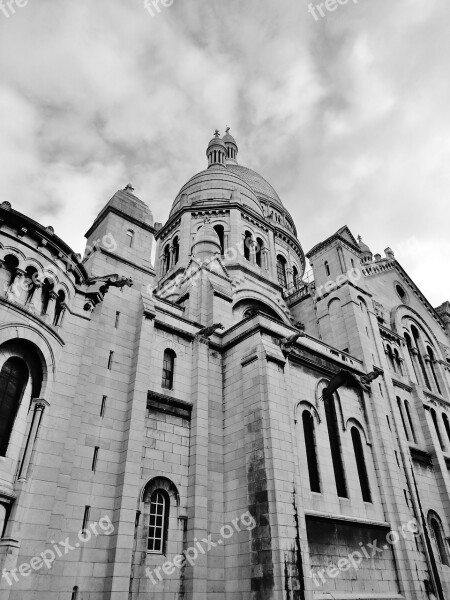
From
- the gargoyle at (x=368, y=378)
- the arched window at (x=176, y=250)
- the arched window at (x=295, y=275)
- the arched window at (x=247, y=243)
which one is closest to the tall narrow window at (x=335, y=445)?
the gargoyle at (x=368, y=378)

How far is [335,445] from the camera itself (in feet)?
66.5

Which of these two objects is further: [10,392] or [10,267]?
[10,267]

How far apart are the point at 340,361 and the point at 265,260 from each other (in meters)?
12.4

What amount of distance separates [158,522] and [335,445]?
28.8 feet

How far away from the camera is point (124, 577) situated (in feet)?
43.2

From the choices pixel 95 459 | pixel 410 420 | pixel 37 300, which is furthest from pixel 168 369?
pixel 410 420

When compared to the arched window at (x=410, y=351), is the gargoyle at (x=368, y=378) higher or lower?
lower

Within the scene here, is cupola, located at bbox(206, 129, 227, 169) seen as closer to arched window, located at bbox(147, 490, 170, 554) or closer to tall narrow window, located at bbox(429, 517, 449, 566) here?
tall narrow window, located at bbox(429, 517, 449, 566)

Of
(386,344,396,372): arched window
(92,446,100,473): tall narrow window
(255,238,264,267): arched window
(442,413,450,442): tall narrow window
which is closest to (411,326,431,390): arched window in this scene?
(442,413,450,442): tall narrow window

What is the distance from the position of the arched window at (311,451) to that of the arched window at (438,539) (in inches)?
310

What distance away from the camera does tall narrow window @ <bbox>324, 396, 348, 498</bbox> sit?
19.4 meters

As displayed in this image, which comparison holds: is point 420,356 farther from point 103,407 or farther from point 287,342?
point 103,407

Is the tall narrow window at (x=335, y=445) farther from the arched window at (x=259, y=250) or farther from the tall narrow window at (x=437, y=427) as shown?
the arched window at (x=259, y=250)

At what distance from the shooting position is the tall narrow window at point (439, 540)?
21.1m
